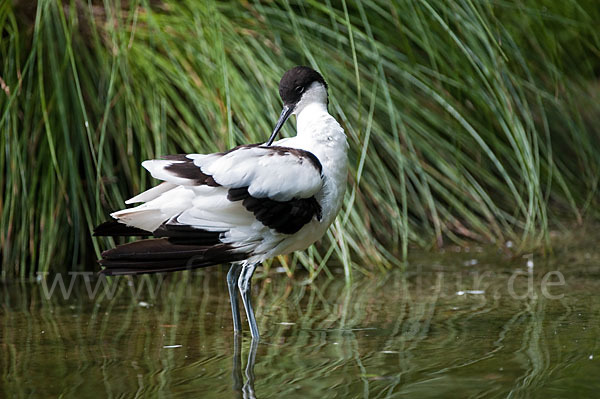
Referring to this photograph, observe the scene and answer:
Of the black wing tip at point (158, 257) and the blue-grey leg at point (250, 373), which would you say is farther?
the black wing tip at point (158, 257)

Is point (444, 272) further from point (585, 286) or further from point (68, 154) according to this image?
point (68, 154)

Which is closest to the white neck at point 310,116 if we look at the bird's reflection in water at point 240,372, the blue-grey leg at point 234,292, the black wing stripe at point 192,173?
the black wing stripe at point 192,173

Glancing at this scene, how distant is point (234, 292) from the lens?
323cm

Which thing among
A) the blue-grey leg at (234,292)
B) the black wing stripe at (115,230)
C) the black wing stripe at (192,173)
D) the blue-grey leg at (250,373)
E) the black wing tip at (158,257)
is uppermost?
the black wing stripe at (192,173)

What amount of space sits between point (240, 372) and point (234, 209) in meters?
0.58

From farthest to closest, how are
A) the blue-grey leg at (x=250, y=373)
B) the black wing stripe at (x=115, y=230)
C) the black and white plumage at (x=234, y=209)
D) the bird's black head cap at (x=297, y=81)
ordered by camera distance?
the bird's black head cap at (x=297, y=81) < the black wing stripe at (x=115, y=230) < the black and white plumage at (x=234, y=209) < the blue-grey leg at (x=250, y=373)

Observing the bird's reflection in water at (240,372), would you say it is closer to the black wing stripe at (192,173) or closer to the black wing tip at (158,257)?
the black wing tip at (158,257)

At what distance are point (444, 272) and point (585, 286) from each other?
2.25 feet

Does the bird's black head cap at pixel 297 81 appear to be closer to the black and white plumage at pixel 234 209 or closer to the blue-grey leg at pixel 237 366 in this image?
the black and white plumage at pixel 234 209

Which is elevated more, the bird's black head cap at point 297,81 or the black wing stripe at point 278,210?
the bird's black head cap at point 297,81

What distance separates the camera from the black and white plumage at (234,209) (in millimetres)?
2912

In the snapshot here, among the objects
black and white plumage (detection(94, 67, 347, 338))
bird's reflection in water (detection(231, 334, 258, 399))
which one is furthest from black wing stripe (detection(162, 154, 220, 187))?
bird's reflection in water (detection(231, 334, 258, 399))

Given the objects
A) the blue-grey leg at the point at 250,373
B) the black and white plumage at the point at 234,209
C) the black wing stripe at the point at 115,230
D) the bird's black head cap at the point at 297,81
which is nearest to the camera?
the blue-grey leg at the point at 250,373

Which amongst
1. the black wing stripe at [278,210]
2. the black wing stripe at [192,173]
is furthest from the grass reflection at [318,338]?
the black wing stripe at [192,173]
